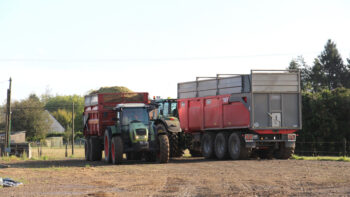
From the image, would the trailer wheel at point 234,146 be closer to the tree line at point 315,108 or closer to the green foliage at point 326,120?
the tree line at point 315,108

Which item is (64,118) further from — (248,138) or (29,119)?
(248,138)

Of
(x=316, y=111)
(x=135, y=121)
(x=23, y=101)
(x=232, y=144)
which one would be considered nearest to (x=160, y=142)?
(x=135, y=121)

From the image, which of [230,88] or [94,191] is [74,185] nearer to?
[94,191]

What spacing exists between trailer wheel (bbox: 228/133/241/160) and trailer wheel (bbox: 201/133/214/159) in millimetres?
1590

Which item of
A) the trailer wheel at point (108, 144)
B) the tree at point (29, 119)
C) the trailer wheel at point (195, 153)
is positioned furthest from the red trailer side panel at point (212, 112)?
the tree at point (29, 119)

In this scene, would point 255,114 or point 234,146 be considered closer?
point 255,114

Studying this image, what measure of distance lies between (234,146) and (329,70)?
73.3 m

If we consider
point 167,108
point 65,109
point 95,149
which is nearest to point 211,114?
point 167,108

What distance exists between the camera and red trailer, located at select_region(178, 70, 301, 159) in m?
22.7

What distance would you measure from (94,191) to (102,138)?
40.6ft

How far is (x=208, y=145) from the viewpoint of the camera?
25.8m

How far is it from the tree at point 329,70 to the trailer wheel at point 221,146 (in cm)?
6525

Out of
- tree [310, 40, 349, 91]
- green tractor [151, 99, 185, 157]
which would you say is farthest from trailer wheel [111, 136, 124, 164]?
tree [310, 40, 349, 91]

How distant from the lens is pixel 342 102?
41250 mm
